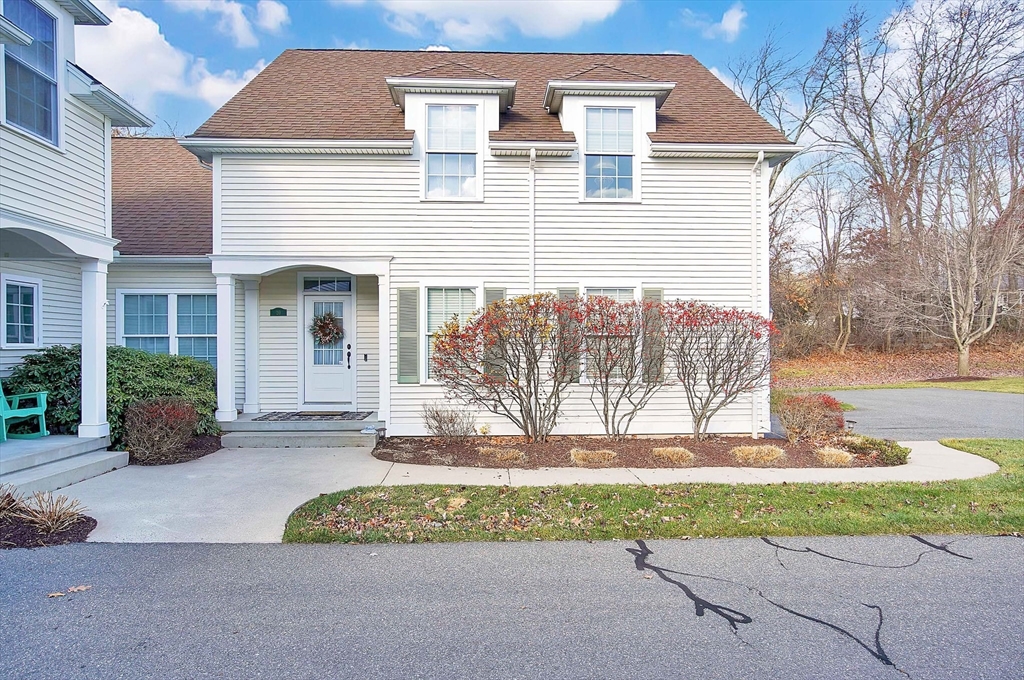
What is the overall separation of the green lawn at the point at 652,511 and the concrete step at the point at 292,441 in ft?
8.93

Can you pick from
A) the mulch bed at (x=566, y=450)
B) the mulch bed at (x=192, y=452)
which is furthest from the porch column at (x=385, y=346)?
the mulch bed at (x=192, y=452)

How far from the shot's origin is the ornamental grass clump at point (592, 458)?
8.05m

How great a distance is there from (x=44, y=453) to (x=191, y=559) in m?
3.76

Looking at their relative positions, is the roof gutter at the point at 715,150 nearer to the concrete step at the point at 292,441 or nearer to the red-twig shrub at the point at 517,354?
the red-twig shrub at the point at 517,354

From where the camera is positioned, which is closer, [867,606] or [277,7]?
[867,606]

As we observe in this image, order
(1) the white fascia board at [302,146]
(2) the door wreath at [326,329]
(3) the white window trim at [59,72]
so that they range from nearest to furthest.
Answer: (3) the white window trim at [59,72] < (1) the white fascia board at [302,146] < (2) the door wreath at [326,329]

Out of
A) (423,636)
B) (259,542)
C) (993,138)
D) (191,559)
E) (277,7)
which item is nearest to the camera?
(423,636)

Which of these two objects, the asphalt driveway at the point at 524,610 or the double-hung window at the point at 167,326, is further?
the double-hung window at the point at 167,326

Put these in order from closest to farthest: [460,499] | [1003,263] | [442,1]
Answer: [460,499] → [442,1] → [1003,263]

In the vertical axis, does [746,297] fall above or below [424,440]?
above

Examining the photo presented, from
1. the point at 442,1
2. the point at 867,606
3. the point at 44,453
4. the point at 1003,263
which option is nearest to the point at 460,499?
the point at 867,606

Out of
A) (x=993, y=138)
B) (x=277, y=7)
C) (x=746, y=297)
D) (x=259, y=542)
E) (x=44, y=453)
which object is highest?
(x=277, y=7)

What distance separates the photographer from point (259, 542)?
17.4 feet

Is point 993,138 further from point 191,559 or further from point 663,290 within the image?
point 191,559
